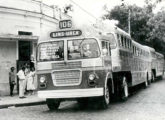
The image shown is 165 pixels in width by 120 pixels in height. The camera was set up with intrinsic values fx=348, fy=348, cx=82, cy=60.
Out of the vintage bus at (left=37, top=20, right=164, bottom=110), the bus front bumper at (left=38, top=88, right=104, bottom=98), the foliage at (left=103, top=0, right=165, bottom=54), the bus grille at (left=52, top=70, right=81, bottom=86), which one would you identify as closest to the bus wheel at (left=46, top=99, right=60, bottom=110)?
the vintage bus at (left=37, top=20, right=164, bottom=110)

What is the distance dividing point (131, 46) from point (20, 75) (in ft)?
18.9

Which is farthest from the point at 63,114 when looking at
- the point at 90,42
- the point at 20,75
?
the point at 20,75

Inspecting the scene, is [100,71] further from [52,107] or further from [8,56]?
[8,56]

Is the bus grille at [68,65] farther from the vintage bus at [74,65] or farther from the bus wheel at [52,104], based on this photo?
the bus wheel at [52,104]

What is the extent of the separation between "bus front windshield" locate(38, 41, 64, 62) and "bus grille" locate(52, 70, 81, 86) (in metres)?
0.56

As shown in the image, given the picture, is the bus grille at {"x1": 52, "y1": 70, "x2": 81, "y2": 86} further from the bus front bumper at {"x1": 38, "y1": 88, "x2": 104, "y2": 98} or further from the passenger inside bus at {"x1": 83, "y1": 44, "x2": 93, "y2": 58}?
the passenger inside bus at {"x1": 83, "y1": 44, "x2": 93, "y2": 58}

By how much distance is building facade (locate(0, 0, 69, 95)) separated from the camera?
19.0m

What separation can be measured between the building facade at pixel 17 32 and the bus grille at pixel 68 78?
7.47 metres

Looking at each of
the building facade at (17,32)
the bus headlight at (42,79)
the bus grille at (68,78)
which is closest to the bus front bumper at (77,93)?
the bus grille at (68,78)

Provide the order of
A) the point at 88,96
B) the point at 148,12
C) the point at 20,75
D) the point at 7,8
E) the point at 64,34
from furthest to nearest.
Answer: the point at 148,12 < the point at 7,8 < the point at 20,75 < the point at 64,34 < the point at 88,96

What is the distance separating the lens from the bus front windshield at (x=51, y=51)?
11352mm

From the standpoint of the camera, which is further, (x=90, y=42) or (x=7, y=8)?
(x=7, y=8)

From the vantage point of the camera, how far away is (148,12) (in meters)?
43.3

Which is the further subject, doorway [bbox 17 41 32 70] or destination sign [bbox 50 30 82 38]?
doorway [bbox 17 41 32 70]
